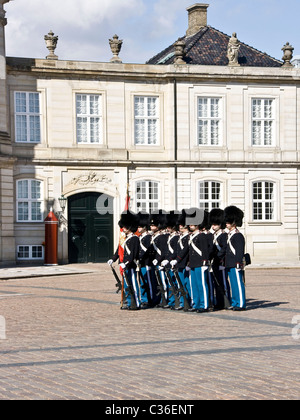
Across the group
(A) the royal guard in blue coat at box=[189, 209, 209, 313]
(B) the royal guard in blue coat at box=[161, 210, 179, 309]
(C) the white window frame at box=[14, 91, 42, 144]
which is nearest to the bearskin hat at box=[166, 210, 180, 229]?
(B) the royal guard in blue coat at box=[161, 210, 179, 309]

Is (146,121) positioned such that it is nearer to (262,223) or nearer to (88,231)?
(88,231)

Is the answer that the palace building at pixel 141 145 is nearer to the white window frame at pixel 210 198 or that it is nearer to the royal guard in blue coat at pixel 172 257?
the white window frame at pixel 210 198

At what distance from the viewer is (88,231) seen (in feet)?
107

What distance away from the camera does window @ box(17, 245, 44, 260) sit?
31.5 metres

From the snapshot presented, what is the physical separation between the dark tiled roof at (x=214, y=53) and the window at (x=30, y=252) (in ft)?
32.8

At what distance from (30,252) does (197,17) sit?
48.0 ft

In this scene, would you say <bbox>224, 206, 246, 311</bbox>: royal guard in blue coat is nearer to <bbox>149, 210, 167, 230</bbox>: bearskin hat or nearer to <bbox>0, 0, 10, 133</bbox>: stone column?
<bbox>149, 210, 167, 230</bbox>: bearskin hat

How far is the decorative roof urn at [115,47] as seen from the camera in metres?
33.4

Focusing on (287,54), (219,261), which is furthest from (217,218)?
(287,54)

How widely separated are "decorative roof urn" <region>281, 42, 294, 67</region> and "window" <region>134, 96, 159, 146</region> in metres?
5.76

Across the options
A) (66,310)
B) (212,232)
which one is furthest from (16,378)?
(212,232)

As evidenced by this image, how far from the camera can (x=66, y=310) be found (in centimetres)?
1477
